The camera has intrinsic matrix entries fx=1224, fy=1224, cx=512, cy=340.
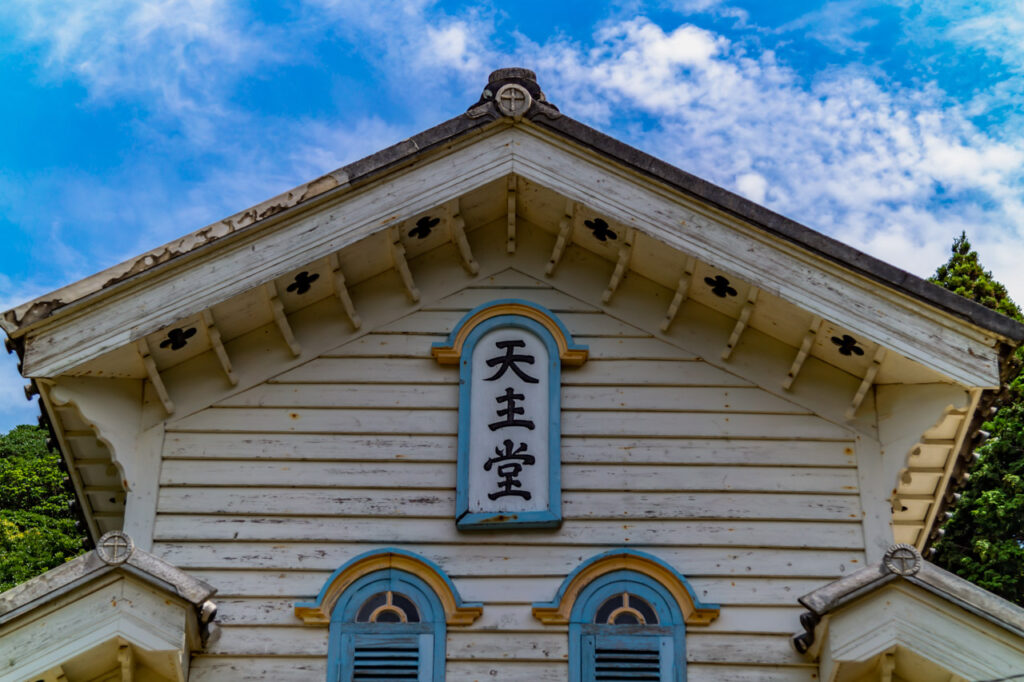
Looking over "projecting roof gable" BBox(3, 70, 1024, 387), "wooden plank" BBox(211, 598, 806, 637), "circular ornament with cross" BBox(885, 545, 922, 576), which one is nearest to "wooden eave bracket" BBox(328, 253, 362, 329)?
"projecting roof gable" BBox(3, 70, 1024, 387)

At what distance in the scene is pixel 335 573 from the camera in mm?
9219

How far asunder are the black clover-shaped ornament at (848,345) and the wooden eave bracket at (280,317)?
4392 millimetres

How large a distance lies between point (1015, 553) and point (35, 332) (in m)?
22.2

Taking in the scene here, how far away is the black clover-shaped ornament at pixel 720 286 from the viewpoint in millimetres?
9977

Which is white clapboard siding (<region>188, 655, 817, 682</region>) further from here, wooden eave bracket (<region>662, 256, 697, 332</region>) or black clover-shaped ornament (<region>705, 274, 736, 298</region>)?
black clover-shaped ornament (<region>705, 274, 736, 298</region>)

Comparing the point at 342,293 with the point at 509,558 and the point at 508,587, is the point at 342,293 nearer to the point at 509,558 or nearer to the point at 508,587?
the point at 509,558

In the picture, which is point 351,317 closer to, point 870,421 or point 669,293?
point 669,293

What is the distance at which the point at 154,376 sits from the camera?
32.0 feet

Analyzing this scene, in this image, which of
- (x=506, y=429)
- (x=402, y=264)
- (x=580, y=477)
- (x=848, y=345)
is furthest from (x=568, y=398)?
(x=848, y=345)

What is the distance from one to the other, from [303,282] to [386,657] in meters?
3.13

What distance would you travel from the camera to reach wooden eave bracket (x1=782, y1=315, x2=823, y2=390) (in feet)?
31.9

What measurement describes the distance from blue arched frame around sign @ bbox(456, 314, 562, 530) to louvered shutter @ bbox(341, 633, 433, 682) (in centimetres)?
95

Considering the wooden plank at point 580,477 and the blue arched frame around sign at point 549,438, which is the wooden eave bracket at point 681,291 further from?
the wooden plank at point 580,477

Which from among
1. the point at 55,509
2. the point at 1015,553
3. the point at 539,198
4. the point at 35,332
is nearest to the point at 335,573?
the point at 35,332
